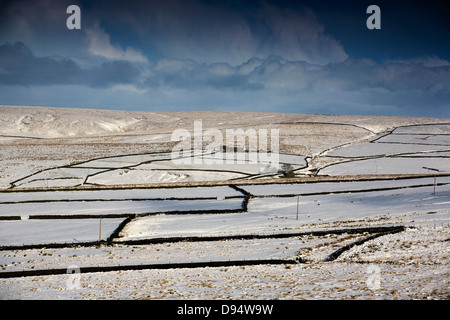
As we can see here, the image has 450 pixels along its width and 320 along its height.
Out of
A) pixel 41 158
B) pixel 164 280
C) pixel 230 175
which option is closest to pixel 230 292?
pixel 164 280

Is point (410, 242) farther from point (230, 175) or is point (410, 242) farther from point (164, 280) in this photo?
point (230, 175)

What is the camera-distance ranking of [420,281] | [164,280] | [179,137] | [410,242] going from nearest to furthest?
[420,281] → [164,280] → [410,242] → [179,137]

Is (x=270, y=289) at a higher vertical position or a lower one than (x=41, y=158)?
lower

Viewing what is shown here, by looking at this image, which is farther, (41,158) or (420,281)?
(41,158)

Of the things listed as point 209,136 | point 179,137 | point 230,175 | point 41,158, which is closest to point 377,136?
point 209,136
